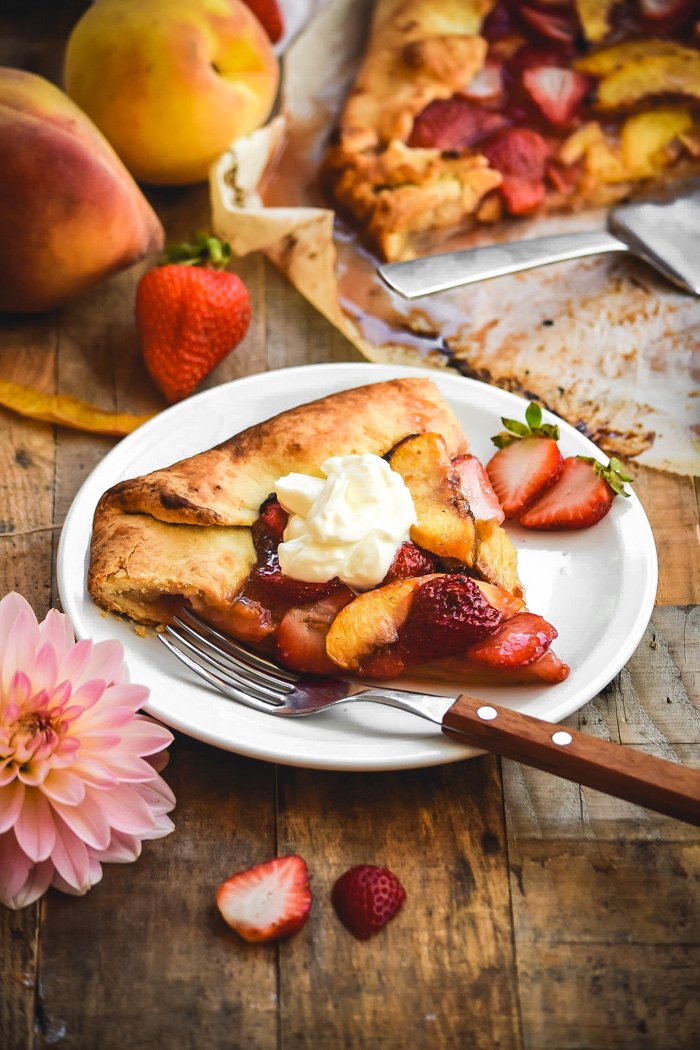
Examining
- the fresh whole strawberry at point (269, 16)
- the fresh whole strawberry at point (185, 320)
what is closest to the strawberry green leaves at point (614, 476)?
the fresh whole strawberry at point (185, 320)

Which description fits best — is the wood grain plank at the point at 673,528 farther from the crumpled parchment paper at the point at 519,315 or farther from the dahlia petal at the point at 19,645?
the dahlia petal at the point at 19,645

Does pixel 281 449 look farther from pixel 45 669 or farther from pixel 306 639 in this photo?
pixel 45 669

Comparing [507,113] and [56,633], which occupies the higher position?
[507,113]

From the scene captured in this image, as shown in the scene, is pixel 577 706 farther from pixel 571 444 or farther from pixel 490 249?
pixel 490 249

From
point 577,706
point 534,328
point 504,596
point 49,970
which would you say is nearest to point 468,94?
point 534,328

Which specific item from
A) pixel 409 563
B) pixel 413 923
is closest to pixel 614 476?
pixel 409 563

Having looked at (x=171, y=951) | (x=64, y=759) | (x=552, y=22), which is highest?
(x=552, y=22)
